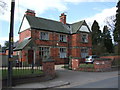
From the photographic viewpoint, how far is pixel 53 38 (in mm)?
27844

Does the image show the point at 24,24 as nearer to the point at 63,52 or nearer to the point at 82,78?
the point at 63,52

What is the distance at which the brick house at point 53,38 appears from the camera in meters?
25.3

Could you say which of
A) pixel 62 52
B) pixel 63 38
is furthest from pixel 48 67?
pixel 63 38

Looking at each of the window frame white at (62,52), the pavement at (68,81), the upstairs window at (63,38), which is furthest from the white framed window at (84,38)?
the pavement at (68,81)

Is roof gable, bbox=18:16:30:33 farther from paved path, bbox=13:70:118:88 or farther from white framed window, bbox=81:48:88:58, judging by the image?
paved path, bbox=13:70:118:88

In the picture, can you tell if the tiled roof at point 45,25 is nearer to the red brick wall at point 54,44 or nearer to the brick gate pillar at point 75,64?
the red brick wall at point 54,44

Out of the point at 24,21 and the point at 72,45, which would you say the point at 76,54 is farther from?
the point at 24,21

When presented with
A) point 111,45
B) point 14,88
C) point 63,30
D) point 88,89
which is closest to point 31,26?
point 63,30

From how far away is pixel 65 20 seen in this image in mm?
33656

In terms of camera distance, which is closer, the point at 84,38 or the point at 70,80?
the point at 70,80

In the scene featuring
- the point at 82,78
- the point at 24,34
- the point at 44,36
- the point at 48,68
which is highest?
the point at 24,34

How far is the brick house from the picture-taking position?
82.9 ft

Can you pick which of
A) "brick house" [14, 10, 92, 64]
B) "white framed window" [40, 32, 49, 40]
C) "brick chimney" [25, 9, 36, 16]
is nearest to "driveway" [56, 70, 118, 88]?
"brick house" [14, 10, 92, 64]

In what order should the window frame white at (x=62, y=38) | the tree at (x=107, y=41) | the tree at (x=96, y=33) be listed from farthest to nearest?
the tree at (x=96, y=33)
the tree at (x=107, y=41)
the window frame white at (x=62, y=38)
